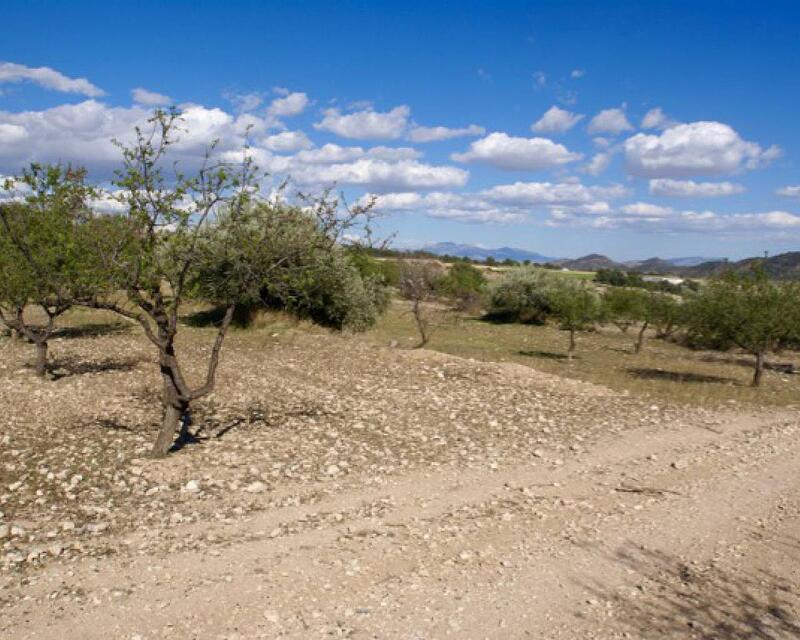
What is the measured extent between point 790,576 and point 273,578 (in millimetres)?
6143

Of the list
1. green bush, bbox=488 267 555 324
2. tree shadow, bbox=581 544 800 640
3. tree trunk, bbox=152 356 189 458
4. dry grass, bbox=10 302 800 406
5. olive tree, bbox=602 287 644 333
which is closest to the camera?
tree shadow, bbox=581 544 800 640

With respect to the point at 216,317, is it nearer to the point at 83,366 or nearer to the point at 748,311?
the point at 83,366

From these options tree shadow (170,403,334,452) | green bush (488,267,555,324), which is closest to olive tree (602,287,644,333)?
green bush (488,267,555,324)

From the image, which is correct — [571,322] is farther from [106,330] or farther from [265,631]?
[265,631]

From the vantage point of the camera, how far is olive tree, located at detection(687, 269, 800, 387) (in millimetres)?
21047

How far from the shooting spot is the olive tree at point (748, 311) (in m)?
21.0

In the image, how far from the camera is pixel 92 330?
968 inches

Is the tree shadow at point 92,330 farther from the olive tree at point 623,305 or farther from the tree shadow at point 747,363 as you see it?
the tree shadow at point 747,363

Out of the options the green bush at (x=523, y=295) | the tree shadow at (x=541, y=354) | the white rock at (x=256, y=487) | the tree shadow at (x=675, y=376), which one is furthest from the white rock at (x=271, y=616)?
the green bush at (x=523, y=295)

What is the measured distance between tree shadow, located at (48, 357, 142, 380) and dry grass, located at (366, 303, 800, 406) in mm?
11665

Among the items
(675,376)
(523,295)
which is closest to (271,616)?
(675,376)

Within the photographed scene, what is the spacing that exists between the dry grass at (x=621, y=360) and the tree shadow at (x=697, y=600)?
10525 mm

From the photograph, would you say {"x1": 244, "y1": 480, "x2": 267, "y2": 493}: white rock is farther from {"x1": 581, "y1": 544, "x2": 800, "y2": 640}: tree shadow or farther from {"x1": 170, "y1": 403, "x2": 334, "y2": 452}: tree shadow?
{"x1": 581, "y1": 544, "x2": 800, "y2": 640}: tree shadow

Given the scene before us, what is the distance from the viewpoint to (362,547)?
770 cm
